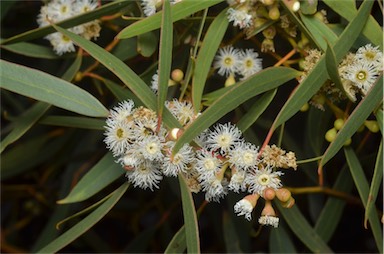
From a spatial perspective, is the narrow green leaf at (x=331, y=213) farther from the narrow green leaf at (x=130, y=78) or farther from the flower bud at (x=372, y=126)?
the narrow green leaf at (x=130, y=78)

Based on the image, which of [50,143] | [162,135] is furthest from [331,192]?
[50,143]

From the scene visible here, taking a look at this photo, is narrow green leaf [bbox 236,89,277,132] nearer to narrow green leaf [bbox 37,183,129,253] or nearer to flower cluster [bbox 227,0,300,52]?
flower cluster [bbox 227,0,300,52]

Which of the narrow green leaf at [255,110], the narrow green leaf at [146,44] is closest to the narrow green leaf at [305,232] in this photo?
the narrow green leaf at [255,110]

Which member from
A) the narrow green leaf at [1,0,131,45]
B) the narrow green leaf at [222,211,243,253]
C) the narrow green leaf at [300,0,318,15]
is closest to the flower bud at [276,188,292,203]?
the narrow green leaf at [300,0,318,15]

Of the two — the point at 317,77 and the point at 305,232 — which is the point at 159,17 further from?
the point at 305,232

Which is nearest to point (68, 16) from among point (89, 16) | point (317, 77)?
point (89, 16)

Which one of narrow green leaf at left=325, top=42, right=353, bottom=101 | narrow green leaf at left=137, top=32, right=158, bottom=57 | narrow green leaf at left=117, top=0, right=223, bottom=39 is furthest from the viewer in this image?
narrow green leaf at left=137, top=32, right=158, bottom=57
